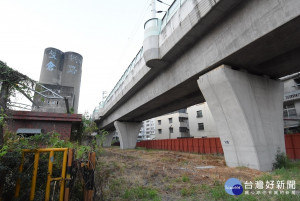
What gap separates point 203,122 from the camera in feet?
132

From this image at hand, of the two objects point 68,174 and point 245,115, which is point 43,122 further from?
point 245,115

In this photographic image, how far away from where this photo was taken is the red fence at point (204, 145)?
40.1ft

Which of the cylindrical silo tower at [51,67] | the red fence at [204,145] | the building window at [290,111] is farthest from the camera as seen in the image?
the cylindrical silo tower at [51,67]

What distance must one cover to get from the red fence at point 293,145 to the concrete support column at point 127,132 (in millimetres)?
22156

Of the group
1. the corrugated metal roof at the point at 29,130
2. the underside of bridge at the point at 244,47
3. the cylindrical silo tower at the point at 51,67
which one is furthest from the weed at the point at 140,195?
the cylindrical silo tower at the point at 51,67

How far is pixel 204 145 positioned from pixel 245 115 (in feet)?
43.2

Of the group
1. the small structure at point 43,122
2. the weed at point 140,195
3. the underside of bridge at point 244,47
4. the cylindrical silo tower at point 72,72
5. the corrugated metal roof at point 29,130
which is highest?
the cylindrical silo tower at point 72,72

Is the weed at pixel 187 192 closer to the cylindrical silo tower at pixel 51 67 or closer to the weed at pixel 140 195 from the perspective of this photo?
the weed at pixel 140 195

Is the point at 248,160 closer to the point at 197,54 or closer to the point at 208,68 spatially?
the point at 208,68

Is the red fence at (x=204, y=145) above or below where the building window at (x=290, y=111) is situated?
below

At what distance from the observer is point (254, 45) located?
6875mm

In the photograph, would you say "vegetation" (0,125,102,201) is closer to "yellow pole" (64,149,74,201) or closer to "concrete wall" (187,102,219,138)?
"yellow pole" (64,149,74,201)

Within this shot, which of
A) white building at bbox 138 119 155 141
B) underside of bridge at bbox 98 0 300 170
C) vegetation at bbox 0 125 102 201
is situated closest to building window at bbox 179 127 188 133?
underside of bridge at bbox 98 0 300 170

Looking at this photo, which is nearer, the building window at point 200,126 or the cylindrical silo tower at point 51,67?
the cylindrical silo tower at point 51,67
